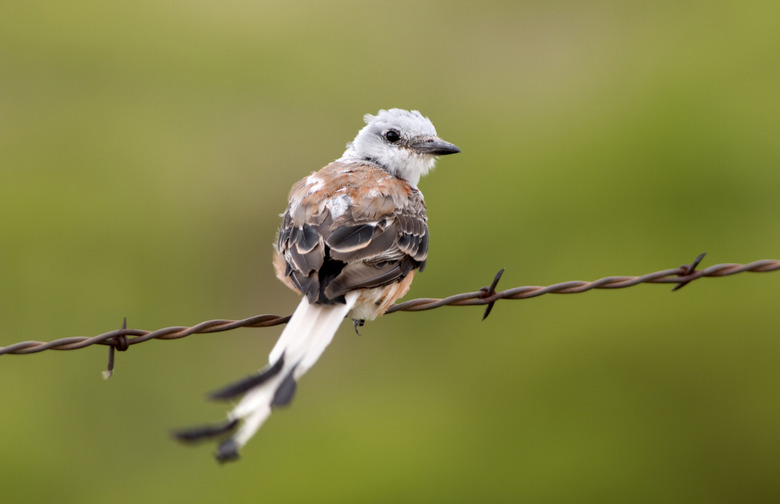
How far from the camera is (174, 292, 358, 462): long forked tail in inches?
155

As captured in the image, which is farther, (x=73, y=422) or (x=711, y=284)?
(x=711, y=284)

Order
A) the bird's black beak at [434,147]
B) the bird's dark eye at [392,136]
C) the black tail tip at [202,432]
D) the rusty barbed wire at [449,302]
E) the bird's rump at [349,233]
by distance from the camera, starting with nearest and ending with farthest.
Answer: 1. the black tail tip at [202,432]
2. the rusty barbed wire at [449,302]
3. the bird's rump at [349,233]
4. the bird's black beak at [434,147]
5. the bird's dark eye at [392,136]

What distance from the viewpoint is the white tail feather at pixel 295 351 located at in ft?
13.4

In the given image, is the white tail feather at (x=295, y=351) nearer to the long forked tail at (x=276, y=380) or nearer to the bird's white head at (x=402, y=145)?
the long forked tail at (x=276, y=380)

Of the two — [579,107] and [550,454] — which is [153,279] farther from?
[579,107]

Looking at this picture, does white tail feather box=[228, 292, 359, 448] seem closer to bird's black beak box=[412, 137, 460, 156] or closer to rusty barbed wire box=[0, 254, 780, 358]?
rusty barbed wire box=[0, 254, 780, 358]

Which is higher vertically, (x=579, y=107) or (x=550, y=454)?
(x=579, y=107)

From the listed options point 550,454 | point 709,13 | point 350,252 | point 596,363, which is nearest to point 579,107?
point 709,13

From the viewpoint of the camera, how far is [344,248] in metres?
5.17

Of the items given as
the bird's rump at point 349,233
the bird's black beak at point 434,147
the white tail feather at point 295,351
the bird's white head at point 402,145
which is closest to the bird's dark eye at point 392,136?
the bird's white head at point 402,145

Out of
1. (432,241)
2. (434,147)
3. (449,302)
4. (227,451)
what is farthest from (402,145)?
(432,241)

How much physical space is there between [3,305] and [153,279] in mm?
1596

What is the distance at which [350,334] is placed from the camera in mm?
10586

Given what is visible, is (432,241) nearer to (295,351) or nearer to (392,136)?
(392,136)
